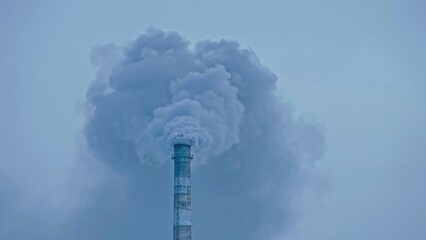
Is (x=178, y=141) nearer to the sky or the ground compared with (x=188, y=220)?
nearer to the sky

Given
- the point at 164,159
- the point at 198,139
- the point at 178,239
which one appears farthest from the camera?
the point at 164,159

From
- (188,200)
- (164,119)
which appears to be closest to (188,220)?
(188,200)

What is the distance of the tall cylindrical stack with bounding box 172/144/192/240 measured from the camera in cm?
4900

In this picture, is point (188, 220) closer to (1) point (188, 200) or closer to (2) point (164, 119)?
(1) point (188, 200)

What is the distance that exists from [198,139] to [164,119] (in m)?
3.79

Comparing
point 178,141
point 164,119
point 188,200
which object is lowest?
point 188,200

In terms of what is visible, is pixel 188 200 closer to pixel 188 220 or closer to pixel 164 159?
pixel 188 220

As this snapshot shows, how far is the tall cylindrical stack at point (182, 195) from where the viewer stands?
4900 cm

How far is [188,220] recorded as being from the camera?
162ft

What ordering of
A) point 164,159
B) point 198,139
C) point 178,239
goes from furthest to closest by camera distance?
point 164,159 < point 198,139 < point 178,239

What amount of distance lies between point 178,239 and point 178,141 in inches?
335

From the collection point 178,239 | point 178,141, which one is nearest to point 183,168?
point 178,141

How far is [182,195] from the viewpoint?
163ft

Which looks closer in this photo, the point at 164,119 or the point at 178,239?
the point at 178,239
